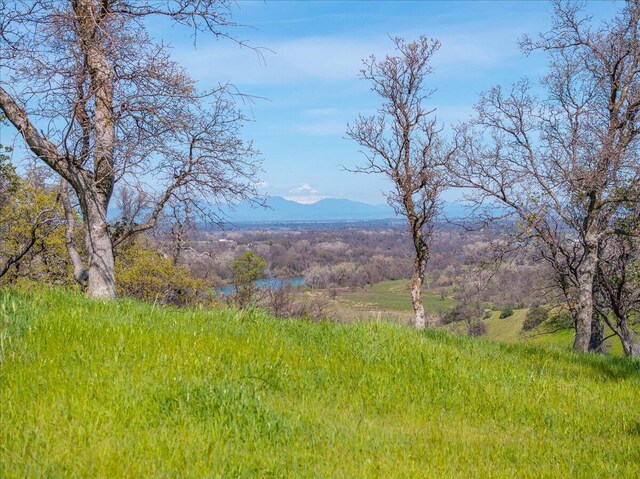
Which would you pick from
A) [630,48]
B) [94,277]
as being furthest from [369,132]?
[94,277]

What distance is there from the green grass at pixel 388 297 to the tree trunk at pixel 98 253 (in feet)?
150

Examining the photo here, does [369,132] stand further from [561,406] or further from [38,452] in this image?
[38,452]

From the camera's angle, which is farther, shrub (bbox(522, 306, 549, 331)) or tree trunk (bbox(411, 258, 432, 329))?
shrub (bbox(522, 306, 549, 331))

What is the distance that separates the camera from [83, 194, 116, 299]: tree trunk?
8211mm

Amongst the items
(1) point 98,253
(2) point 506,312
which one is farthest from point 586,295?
(2) point 506,312

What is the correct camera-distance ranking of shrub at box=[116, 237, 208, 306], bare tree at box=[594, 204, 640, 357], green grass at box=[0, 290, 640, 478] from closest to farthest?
green grass at box=[0, 290, 640, 478] < bare tree at box=[594, 204, 640, 357] < shrub at box=[116, 237, 208, 306]

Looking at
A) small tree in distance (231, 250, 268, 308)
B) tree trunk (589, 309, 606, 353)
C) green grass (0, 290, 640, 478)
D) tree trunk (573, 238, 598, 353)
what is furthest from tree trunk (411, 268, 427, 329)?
small tree in distance (231, 250, 268, 308)

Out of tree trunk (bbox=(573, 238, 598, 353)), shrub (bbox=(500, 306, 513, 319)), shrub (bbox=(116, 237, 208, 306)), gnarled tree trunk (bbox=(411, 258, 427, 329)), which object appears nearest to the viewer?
tree trunk (bbox=(573, 238, 598, 353))

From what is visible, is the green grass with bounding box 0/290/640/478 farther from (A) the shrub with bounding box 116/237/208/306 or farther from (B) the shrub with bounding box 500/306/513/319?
(B) the shrub with bounding box 500/306/513/319

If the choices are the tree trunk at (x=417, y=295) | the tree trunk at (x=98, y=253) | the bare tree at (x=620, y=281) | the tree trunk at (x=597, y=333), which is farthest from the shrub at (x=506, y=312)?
the tree trunk at (x=98, y=253)

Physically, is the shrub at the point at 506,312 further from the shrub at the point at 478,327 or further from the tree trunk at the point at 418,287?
the tree trunk at the point at 418,287

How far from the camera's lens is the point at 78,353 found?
4465 mm

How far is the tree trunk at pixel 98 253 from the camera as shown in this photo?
8211mm

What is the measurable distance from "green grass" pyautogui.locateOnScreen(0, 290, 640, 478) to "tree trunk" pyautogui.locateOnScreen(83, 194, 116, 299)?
Answer: 1705 mm
